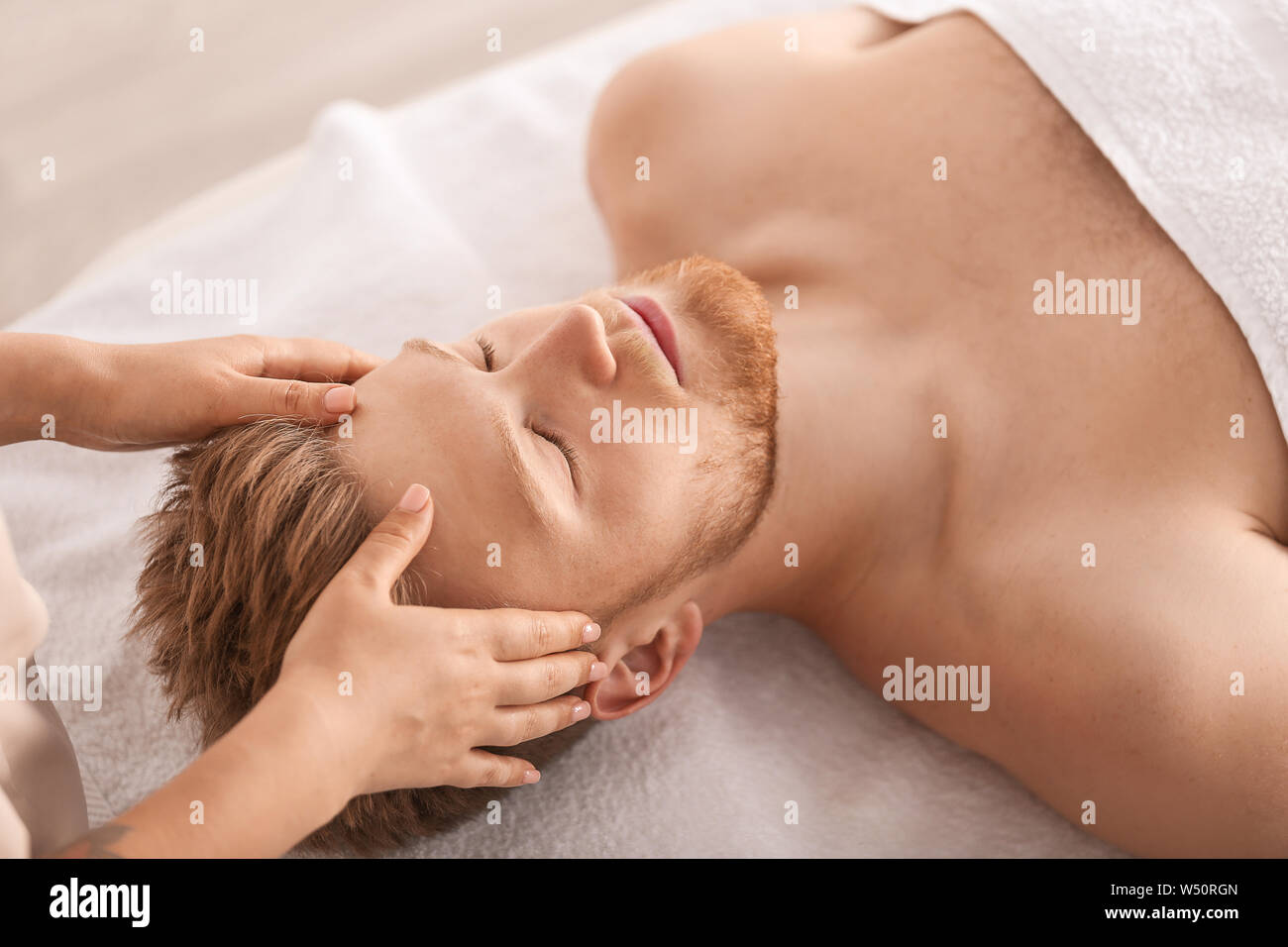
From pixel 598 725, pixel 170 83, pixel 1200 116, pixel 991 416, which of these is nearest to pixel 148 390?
pixel 598 725

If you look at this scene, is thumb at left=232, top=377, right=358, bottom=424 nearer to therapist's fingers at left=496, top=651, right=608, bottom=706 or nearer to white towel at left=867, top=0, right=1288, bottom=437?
therapist's fingers at left=496, top=651, right=608, bottom=706

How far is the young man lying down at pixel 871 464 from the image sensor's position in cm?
101

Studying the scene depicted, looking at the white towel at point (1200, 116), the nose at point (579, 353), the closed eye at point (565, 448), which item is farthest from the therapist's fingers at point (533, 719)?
the white towel at point (1200, 116)

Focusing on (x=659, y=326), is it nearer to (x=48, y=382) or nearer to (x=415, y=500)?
(x=415, y=500)

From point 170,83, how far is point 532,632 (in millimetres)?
1842

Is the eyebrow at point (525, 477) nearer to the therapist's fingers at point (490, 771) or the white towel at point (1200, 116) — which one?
the therapist's fingers at point (490, 771)

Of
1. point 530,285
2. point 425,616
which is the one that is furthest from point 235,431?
point 530,285

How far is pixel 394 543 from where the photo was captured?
93 centimetres

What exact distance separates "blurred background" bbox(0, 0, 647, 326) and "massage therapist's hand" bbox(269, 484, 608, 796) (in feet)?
4.90

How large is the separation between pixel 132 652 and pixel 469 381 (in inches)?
25.3

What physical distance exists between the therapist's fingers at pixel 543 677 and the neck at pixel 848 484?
0.80 ft

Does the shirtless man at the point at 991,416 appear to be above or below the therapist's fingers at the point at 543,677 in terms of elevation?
above

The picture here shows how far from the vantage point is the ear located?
115 centimetres

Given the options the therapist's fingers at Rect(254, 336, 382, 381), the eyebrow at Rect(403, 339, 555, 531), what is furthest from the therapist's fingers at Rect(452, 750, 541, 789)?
the therapist's fingers at Rect(254, 336, 382, 381)
